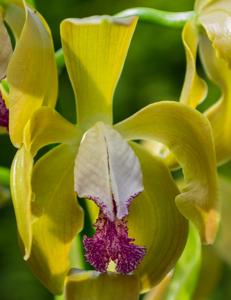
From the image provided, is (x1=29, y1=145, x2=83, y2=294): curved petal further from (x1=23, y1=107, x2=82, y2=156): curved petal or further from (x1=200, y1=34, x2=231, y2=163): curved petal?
(x1=200, y1=34, x2=231, y2=163): curved petal

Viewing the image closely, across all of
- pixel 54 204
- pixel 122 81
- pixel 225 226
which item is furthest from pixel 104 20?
pixel 122 81

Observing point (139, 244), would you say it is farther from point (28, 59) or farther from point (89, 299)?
point (28, 59)

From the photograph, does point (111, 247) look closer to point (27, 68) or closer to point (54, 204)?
point (54, 204)

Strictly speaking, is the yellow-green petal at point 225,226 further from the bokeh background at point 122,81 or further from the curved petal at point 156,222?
the bokeh background at point 122,81

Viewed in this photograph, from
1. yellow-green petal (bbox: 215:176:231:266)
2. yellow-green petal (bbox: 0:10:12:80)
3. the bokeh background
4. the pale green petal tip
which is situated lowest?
the bokeh background

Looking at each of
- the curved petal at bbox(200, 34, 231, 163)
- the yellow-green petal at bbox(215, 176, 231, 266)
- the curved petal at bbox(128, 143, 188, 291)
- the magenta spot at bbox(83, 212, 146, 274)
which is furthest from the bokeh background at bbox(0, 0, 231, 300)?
the magenta spot at bbox(83, 212, 146, 274)

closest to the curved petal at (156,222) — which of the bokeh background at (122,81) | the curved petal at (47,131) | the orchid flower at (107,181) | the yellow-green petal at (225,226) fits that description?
the orchid flower at (107,181)
